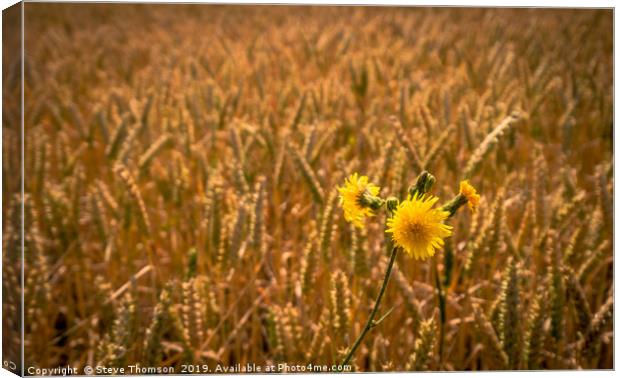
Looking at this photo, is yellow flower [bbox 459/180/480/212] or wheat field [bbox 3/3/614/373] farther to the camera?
wheat field [bbox 3/3/614/373]

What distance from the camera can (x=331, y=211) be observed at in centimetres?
100

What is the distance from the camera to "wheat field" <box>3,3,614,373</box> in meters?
1.01

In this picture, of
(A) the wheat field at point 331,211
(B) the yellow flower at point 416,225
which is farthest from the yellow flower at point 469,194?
(A) the wheat field at point 331,211

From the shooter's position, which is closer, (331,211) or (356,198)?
(356,198)

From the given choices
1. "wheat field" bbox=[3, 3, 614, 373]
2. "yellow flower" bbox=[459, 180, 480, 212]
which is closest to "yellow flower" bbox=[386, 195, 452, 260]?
"yellow flower" bbox=[459, 180, 480, 212]

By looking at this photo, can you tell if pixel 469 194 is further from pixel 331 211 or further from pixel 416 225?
pixel 331 211

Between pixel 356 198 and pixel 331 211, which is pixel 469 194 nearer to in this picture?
pixel 356 198

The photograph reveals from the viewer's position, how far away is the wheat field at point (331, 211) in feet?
3.32

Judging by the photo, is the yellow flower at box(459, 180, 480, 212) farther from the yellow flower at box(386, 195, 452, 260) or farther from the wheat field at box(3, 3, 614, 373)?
the wheat field at box(3, 3, 614, 373)

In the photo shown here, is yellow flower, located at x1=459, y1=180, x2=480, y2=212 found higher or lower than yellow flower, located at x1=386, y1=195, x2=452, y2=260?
higher

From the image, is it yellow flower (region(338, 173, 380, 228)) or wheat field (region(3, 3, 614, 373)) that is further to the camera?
wheat field (region(3, 3, 614, 373))

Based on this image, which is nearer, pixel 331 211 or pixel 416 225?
pixel 416 225

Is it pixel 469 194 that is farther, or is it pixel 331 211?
pixel 331 211

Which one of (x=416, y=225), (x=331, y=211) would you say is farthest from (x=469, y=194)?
(x=331, y=211)
